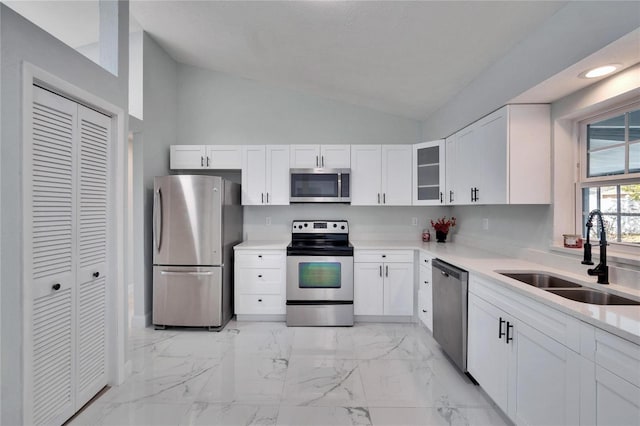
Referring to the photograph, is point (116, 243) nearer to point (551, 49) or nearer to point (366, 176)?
point (366, 176)

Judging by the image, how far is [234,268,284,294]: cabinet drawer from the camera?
11.1ft

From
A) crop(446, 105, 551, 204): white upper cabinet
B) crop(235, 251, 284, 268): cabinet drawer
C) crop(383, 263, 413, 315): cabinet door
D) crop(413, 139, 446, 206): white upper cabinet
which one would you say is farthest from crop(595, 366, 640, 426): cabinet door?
crop(235, 251, 284, 268): cabinet drawer

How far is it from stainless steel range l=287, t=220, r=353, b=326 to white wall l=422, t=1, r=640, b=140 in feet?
6.46

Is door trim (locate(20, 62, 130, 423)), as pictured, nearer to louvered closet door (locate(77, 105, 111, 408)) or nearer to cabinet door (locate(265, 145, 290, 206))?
louvered closet door (locate(77, 105, 111, 408))

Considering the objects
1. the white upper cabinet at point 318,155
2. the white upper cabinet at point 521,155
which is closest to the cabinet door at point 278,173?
the white upper cabinet at point 318,155

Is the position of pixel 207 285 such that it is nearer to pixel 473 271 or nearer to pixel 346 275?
pixel 346 275

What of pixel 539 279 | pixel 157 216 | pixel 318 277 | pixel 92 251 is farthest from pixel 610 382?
pixel 157 216

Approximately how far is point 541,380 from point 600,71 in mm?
1696

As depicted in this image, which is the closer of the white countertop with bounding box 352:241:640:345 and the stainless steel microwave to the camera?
the white countertop with bounding box 352:241:640:345

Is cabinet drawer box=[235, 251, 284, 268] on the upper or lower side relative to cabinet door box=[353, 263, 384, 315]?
upper

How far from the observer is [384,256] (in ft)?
11.0

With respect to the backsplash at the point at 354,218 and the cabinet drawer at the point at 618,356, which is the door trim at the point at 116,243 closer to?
the backsplash at the point at 354,218

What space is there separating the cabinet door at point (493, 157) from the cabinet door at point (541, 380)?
1.07m

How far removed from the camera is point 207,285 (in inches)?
124
